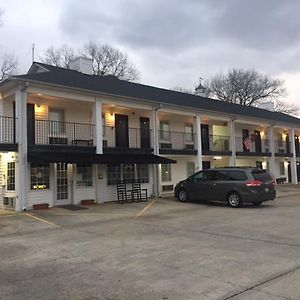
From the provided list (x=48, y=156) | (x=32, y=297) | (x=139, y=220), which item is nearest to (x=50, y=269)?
(x=32, y=297)

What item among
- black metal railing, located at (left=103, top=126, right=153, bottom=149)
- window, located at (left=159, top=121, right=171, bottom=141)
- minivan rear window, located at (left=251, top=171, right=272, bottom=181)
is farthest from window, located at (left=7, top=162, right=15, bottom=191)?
minivan rear window, located at (left=251, top=171, right=272, bottom=181)

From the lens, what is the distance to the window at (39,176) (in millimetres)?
17656

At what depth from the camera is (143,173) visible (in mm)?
22672

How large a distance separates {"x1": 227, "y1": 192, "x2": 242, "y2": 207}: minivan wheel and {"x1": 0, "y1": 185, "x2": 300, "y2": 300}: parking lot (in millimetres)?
2670

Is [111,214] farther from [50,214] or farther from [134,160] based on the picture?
[134,160]

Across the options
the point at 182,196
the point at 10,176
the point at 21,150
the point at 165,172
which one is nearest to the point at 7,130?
the point at 21,150

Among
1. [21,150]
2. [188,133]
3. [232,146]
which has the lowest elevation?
[21,150]

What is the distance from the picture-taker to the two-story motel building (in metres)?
17.5

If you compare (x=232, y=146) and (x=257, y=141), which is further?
(x=257, y=141)

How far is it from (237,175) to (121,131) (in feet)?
24.9

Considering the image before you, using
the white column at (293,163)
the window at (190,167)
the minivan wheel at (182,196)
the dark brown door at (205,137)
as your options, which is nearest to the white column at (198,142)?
the window at (190,167)

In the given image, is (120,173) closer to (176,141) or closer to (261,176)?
(176,141)

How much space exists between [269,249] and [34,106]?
44.7 ft

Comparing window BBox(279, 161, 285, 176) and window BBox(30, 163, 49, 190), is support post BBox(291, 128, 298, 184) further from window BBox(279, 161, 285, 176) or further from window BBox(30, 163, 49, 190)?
window BBox(30, 163, 49, 190)
